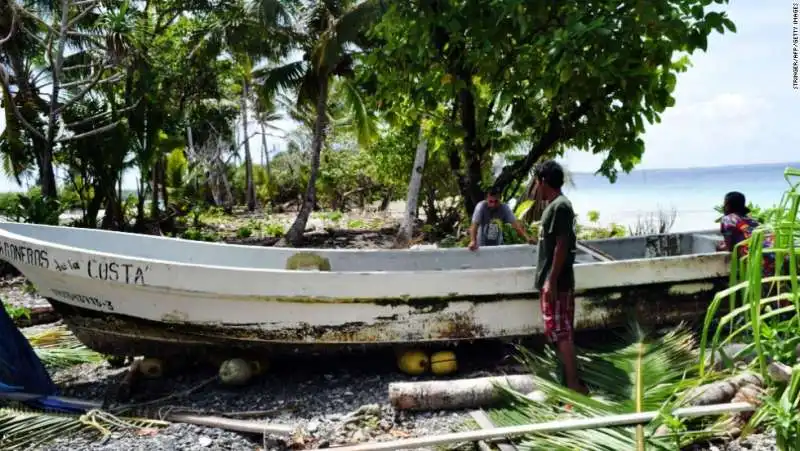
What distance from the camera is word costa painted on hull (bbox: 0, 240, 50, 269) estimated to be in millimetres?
5129

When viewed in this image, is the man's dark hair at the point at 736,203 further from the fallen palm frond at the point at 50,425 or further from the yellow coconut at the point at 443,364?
the fallen palm frond at the point at 50,425

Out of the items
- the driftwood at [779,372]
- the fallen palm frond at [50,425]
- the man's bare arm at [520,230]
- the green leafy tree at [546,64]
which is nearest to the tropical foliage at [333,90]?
the green leafy tree at [546,64]

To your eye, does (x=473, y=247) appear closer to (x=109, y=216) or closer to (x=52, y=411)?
(x=52, y=411)

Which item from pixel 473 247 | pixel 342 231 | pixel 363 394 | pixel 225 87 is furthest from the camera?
pixel 225 87

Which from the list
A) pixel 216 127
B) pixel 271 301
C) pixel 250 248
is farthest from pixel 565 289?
pixel 216 127

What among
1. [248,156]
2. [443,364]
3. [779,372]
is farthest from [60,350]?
[248,156]

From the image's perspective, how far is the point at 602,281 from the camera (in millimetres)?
5371

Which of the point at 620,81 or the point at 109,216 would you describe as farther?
the point at 109,216

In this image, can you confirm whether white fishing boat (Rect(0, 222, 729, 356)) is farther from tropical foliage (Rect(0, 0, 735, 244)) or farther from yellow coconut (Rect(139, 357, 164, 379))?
tropical foliage (Rect(0, 0, 735, 244))

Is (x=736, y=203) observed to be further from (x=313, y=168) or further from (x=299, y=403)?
(x=313, y=168)

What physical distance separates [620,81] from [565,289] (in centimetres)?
253

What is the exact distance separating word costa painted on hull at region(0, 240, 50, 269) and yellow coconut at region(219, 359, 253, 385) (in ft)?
5.34

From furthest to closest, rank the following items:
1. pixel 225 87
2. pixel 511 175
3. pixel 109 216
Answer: pixel 225 87
pixel 109 216
pixel 511 175

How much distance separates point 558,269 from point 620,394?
35.0 inches
